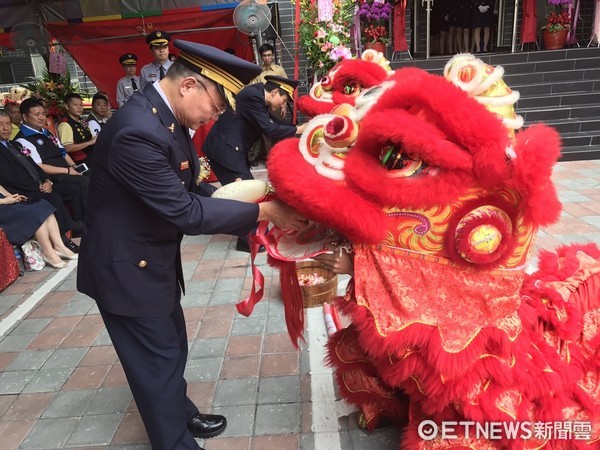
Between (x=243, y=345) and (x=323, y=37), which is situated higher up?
(x=323, y=37)

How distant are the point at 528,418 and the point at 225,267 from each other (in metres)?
3.22

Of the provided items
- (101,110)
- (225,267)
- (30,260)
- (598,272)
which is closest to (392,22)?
(101,110)

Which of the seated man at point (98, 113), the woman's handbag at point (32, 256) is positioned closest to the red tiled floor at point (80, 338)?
the woman's handbag at point (32, 256)

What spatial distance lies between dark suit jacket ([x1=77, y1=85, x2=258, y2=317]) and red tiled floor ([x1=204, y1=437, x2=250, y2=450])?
85 cm

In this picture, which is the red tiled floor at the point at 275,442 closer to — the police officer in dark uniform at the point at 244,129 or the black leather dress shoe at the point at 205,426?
the black leather dress shoe at the point at 205,426

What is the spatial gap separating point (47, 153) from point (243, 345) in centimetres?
414

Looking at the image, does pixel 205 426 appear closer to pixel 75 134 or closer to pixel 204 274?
pixel 204 274

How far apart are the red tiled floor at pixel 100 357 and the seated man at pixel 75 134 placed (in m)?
3.80

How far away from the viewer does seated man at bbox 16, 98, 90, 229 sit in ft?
18.0

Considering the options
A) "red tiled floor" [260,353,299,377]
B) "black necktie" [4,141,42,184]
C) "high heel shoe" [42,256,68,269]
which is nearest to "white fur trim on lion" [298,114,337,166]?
"red tiled floor" [260,353,299,377]

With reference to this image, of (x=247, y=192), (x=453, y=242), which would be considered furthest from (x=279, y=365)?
(x=453, y=242)

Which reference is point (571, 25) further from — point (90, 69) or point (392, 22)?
point (90, 69)

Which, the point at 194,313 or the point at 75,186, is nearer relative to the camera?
the point at 194,313

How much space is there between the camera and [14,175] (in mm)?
5008
